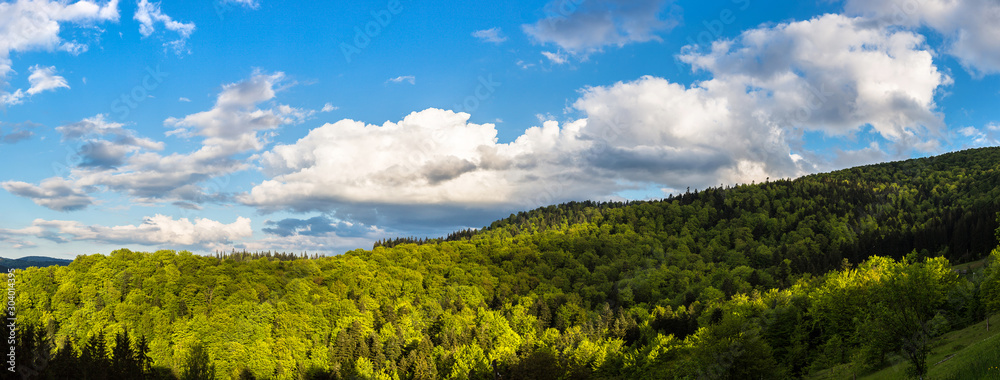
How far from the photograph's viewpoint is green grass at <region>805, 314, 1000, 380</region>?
2961 centimetres

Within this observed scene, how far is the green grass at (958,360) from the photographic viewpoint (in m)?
29.6

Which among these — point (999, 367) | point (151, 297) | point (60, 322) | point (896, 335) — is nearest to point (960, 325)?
point (896, 335)

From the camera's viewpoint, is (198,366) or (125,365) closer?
(125,365)

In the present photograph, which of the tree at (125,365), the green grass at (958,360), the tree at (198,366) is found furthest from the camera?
the tree at (198,366)

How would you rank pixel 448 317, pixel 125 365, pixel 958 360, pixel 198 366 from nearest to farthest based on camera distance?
1. pixel 958 360
2. pixel 125 365
3. pixel 198 366
4. pixel 448 317

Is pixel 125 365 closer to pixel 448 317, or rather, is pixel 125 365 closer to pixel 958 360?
pixel 448 317

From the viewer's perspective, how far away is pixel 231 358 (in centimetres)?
11456

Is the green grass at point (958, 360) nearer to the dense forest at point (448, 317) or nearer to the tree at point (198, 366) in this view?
the dense forest at point (448, 317)

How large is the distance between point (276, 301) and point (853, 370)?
117390 mm

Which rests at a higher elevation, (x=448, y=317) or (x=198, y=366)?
(x=448, y=317)

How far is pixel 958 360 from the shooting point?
1642 inches

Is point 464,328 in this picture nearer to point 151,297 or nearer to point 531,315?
point 531,315

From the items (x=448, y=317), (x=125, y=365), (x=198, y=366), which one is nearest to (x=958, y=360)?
(x=125, y=365)

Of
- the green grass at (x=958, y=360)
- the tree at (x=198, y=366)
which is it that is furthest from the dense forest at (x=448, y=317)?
the green grass at (x=958, y=360)
